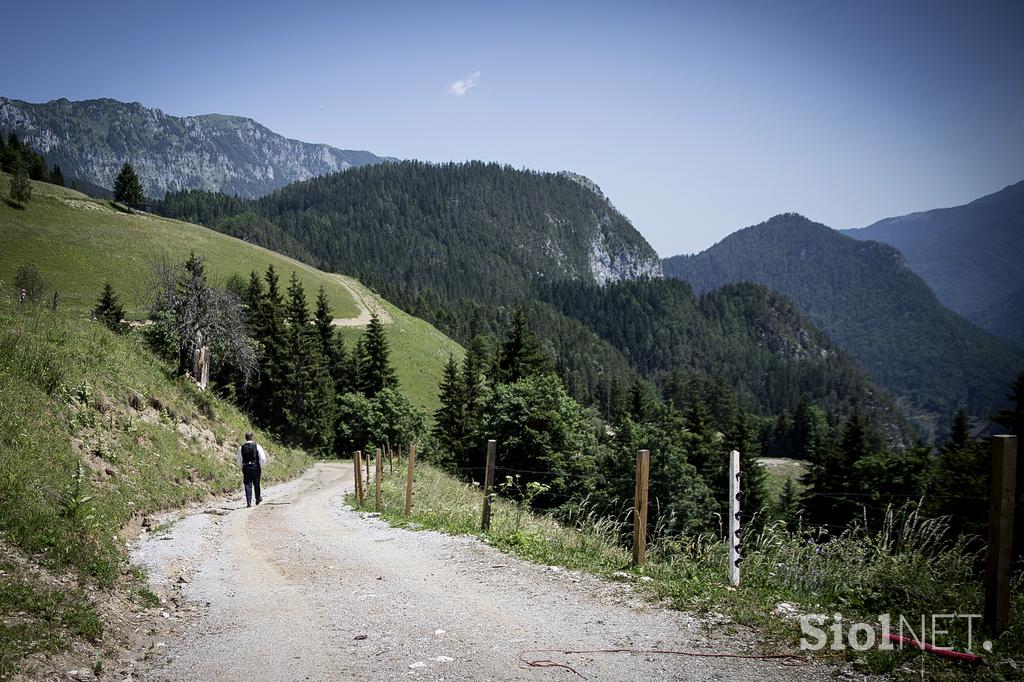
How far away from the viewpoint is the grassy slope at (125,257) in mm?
69562

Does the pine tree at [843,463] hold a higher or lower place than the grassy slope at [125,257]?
lower

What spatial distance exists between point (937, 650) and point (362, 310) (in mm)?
101084

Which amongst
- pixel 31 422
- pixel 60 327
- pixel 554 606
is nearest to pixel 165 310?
pixel 60 327

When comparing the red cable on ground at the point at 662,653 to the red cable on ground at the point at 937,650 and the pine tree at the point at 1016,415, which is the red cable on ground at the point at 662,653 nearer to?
the red cable on ground at the point at 937,650

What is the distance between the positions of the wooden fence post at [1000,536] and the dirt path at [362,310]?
86621 mm

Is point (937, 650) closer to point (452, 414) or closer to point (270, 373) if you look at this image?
point (270, 373)

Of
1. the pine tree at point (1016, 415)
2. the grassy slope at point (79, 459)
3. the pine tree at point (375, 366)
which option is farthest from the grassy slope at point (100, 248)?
the pine tree at point (1016, 415)

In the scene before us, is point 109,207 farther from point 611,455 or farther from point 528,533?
point 528,533

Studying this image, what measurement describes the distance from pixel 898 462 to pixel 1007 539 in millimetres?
50571

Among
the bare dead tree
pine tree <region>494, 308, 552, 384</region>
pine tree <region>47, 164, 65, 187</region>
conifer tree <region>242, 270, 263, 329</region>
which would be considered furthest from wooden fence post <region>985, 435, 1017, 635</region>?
pine tree <region>47, 164, 65, 187</region>

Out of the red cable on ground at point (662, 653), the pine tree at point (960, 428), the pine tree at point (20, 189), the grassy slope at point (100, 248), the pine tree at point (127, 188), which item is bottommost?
the pine tree at point (960, 428)

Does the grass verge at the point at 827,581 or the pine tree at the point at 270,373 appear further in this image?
the pine tree at the point at 270,373

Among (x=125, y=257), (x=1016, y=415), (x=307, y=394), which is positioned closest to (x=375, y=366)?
(x=307, y=394)

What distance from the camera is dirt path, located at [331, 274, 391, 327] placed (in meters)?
91.9
